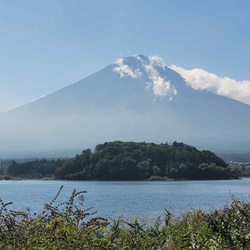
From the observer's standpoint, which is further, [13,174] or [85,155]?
[13,174]

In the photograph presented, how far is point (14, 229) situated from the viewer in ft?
16.2

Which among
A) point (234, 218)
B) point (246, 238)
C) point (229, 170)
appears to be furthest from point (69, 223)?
point (229, 170)

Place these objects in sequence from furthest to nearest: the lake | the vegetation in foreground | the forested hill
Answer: the forested hill, the lake, the vegetation in foreground

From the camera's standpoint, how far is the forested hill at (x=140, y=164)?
74.4 m

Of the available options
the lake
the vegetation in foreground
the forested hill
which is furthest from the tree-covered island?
the vegetation in foreground

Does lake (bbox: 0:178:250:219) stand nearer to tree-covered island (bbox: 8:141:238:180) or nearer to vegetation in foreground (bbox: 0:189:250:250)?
vegetation in foreground (bbox: 0:189:250:250)

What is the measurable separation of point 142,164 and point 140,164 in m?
0.31

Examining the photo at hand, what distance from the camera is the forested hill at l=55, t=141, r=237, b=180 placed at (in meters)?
74.4

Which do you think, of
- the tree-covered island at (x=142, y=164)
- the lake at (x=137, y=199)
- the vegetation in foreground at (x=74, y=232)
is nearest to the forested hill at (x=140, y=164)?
the tree-covered island at (x=142, y=164)

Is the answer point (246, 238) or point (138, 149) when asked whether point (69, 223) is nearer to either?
point (246, 238)

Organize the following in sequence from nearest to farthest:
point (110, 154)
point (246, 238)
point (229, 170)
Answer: point (246, 238), point (110, 154), point (229, 170)

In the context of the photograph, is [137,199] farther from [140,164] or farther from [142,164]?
[142,164]

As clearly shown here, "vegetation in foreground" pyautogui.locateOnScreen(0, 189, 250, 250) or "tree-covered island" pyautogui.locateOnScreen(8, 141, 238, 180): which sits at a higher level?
"tree-covered island" pyautogui.locateOnScreen(8, 141, 238, 180)

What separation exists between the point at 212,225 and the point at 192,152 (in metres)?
72.4
